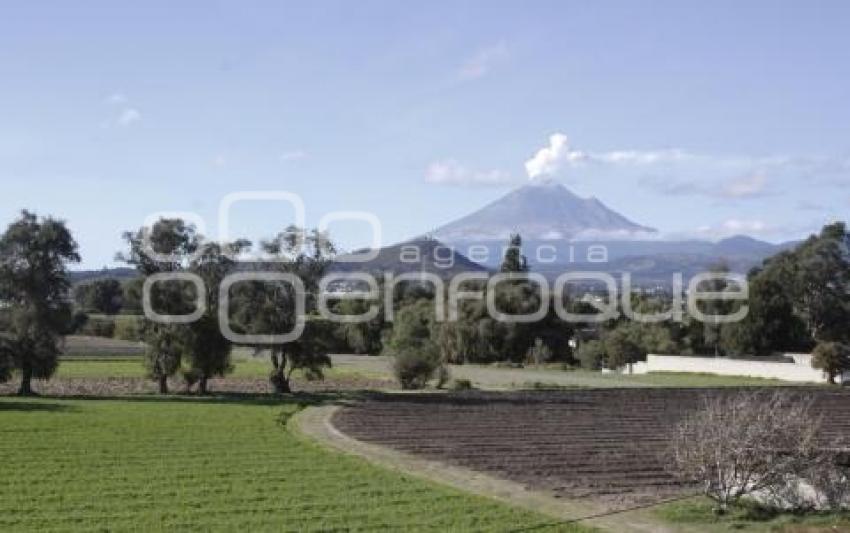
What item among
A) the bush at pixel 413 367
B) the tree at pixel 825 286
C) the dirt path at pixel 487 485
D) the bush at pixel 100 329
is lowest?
the dirt path at pixel 487 485

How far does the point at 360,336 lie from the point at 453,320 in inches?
440

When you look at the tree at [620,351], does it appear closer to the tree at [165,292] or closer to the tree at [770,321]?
the tree at [770,321]

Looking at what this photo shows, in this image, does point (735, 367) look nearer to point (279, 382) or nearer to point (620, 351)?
point (620, 351)

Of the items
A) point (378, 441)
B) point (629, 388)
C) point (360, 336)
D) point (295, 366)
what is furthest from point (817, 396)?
point (360, 336)

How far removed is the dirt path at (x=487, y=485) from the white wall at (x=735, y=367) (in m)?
45.2

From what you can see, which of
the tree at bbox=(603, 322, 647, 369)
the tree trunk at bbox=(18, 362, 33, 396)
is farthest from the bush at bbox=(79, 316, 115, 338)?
the tree trunk at bbox=(18, 362, 33, 396)

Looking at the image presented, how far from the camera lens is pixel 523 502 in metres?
23.2

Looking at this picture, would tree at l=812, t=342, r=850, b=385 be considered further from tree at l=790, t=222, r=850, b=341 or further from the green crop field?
the green crop field

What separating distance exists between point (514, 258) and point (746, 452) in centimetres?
10081

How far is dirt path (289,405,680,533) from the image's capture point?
21358 mm

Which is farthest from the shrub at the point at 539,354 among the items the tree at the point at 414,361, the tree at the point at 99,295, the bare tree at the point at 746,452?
the bare tree at the point at 746,452

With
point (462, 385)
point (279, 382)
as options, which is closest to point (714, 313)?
point (462, 385)

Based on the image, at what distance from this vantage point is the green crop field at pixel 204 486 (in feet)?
66.3

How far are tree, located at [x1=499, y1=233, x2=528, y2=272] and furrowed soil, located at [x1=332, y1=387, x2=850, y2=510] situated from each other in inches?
Answer: 2511
